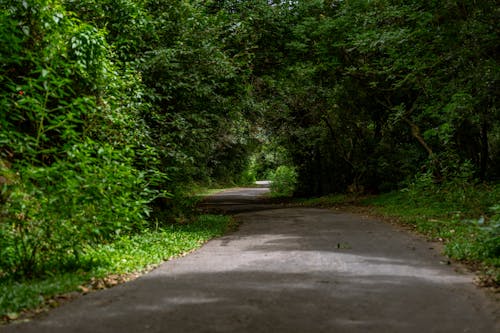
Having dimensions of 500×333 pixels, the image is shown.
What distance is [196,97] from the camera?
16203 mm

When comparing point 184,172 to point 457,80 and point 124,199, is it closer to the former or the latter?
point 124,199

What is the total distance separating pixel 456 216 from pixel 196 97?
359 inches

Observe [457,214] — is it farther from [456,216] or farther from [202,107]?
[202,107]

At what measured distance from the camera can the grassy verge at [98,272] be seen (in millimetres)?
5980

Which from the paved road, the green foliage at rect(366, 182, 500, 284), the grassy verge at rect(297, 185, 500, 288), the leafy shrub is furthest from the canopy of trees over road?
the paved road

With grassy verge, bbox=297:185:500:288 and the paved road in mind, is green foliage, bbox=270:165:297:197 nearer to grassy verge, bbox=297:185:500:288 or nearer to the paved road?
grassy verge, bbox=297:185:500:288

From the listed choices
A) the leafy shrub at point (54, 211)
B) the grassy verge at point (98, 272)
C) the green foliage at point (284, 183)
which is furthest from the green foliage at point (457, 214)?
the green foliage at point (284, 183)

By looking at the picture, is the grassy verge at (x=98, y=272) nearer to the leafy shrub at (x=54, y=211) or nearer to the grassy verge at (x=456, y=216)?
the leafy shrub at (x=54, y=211)

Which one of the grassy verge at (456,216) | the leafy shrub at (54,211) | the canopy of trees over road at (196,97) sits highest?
the canopy of trees over road at (196,97)

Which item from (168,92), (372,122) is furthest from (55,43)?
(372,122)

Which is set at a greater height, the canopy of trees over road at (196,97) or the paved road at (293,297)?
the canopy of trees over road at (196,97)

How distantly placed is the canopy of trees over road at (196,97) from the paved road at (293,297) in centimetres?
168

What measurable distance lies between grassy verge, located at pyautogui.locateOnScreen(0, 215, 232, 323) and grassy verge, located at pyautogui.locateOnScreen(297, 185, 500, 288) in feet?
18.8

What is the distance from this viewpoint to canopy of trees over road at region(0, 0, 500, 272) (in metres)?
7.75
